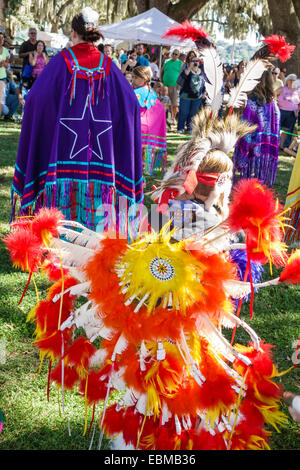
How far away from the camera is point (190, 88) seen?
1092 centimetres

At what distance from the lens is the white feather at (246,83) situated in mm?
2588

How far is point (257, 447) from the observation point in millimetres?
1897

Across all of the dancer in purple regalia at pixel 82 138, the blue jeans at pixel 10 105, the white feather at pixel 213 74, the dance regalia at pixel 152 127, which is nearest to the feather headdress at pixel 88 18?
the dancer in purple regalia at pixel 82 138

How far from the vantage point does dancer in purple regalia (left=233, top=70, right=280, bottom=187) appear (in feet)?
19.1

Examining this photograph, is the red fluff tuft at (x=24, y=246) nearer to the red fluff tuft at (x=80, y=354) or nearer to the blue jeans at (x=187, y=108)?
the red fluff tuft at (x=80, y=354)

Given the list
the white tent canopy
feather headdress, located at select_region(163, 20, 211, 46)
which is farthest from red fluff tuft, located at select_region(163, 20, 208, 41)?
the white tent canopy

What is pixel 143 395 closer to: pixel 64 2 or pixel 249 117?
pixel 249 117

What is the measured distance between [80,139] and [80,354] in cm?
178

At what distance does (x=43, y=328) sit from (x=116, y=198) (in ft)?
5.68


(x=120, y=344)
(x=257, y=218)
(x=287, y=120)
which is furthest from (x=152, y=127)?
(x=287, y=120)

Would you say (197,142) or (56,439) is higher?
(197,142)

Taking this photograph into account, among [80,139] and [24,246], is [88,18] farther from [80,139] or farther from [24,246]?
[24,246]
